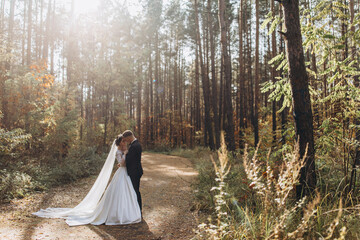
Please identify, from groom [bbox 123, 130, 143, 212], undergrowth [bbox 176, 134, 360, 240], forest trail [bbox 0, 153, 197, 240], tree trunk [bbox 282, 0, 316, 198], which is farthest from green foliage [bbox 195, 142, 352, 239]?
groom [bbox 123, 130, 143, 212]

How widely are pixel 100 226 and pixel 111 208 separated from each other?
0.41 metres

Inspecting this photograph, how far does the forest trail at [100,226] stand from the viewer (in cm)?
428

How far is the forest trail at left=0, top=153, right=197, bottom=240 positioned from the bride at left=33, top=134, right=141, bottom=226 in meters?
0.21

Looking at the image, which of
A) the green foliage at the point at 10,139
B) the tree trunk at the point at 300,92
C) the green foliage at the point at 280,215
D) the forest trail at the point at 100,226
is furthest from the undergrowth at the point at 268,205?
the green foliage at the point at 10,139

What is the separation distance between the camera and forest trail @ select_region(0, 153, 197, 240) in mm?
4281

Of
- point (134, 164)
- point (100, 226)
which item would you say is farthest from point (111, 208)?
point (134, 164)

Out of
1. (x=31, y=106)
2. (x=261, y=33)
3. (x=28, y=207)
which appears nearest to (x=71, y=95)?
(x=31, y=106)

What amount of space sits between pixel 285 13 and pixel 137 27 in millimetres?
22994

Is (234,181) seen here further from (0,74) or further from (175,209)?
(0,74)

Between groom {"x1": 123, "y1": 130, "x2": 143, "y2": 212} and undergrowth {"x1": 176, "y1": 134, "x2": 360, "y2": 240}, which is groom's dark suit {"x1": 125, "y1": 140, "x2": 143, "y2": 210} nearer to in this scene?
groom {"x1": 123, "y1": 130, "x2": 143, "y2": 212}

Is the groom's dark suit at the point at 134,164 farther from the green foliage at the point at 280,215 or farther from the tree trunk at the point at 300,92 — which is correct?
the tree trunk at the point at 300,92

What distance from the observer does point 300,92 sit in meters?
4.12

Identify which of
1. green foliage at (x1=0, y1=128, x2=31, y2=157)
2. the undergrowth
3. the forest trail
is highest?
green foliage at (x1=0, y1=128, x2=31, y2=157)

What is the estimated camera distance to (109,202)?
5.18m
